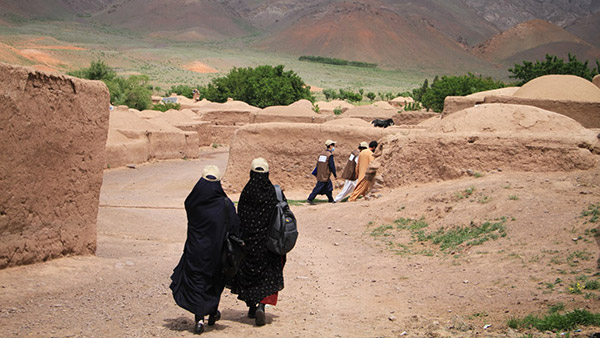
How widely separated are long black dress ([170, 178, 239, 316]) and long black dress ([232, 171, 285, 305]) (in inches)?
11.4

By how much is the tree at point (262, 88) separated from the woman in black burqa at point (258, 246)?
36.1 meters

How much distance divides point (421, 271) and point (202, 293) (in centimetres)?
345

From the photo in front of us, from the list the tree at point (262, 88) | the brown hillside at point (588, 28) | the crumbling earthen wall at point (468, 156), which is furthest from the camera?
the brown hillside at point (588, 28)

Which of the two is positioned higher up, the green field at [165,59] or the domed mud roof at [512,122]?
the green field at [165,59]

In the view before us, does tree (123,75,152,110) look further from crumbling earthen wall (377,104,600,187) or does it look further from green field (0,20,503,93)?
green field (0,20,503,93)

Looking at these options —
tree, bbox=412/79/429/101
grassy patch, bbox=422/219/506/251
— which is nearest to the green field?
tree, bbox=412/79/429/101

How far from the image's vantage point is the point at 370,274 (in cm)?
785

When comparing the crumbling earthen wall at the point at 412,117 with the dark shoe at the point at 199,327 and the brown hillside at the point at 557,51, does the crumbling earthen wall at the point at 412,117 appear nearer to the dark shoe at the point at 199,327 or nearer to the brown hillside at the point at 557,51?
the dark shoe at the point at 199,327

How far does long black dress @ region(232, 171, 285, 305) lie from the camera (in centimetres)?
553

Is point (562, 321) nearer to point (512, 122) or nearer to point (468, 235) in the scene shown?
point (468, 235)

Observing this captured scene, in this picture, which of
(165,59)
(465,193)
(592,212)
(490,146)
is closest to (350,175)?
(490,146)

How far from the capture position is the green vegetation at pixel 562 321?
507cm

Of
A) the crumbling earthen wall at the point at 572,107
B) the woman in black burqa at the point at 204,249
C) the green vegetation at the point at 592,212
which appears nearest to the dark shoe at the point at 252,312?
the woman in black burqa at the point at 204,249

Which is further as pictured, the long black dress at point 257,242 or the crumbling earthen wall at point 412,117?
the crumbling earthen wall at point 412,117
